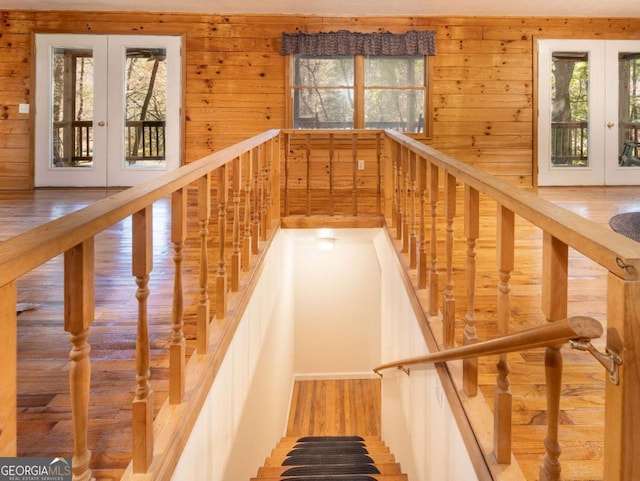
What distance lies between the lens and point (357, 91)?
658 centimetres

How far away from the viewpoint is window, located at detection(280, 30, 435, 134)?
21.6ft

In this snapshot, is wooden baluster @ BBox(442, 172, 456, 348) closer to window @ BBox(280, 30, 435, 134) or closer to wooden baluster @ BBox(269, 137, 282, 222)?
wooden baluster @ BBox(269, 137, 282, 222)

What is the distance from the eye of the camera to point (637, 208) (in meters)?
5.25

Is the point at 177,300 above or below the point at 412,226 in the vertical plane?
below

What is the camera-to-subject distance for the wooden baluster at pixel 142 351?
1304mm

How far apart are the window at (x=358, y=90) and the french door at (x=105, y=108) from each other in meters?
1.49

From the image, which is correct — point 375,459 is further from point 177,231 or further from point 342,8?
point 342,8

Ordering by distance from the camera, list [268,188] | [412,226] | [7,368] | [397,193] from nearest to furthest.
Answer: [7,368] → [412,226] → [397,193] → [268,188]

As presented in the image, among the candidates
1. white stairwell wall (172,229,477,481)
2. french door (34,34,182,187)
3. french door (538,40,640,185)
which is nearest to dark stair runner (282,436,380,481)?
white stairwell wall (172,229,477,481)

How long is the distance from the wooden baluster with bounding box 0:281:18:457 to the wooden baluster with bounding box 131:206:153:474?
1.78 ft

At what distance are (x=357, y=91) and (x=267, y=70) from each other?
1109 mm

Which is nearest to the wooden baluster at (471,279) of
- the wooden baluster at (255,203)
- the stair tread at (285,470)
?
the wooden baluster at (255,203)

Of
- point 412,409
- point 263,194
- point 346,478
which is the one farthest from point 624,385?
point 263,194

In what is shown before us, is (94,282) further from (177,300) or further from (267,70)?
(267,70)
